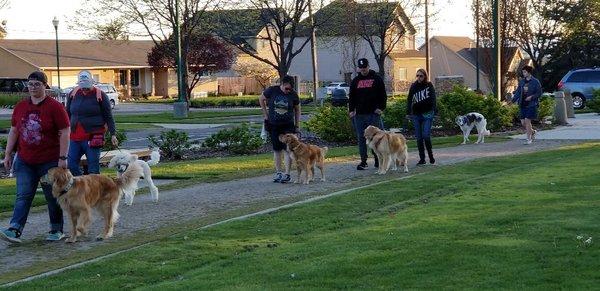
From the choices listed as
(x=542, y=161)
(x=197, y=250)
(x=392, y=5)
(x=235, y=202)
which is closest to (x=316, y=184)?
(x=235, y=202)

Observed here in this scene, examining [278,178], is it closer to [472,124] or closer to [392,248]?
[392,248]

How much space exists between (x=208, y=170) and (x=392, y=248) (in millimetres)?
8802

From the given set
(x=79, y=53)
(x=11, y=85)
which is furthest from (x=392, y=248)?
(x=79, y=53)

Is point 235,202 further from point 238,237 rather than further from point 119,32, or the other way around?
point 119,32

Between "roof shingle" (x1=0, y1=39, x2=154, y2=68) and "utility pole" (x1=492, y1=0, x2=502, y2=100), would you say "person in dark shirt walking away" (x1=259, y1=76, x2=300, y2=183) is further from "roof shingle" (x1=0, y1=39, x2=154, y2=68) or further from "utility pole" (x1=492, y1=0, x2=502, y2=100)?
"roof shingle" (x1=0, y1=39, x2=154, y2=68)

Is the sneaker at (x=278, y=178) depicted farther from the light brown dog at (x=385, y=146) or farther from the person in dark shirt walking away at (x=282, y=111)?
the light brown dog at (x=385, y=146)

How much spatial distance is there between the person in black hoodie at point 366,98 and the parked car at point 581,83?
27.8 metres

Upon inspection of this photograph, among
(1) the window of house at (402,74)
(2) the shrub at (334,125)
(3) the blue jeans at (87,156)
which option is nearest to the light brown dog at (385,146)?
(3) the blue jeans at (87,156)

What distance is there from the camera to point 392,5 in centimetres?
4625

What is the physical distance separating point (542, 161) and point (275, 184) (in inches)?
195

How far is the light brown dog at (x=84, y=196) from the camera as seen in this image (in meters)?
9.51

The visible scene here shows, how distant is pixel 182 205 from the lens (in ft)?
40.7

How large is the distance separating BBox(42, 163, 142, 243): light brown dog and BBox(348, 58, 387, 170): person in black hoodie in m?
6.26

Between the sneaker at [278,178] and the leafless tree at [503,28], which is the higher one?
the leafless tree at [503,28]
